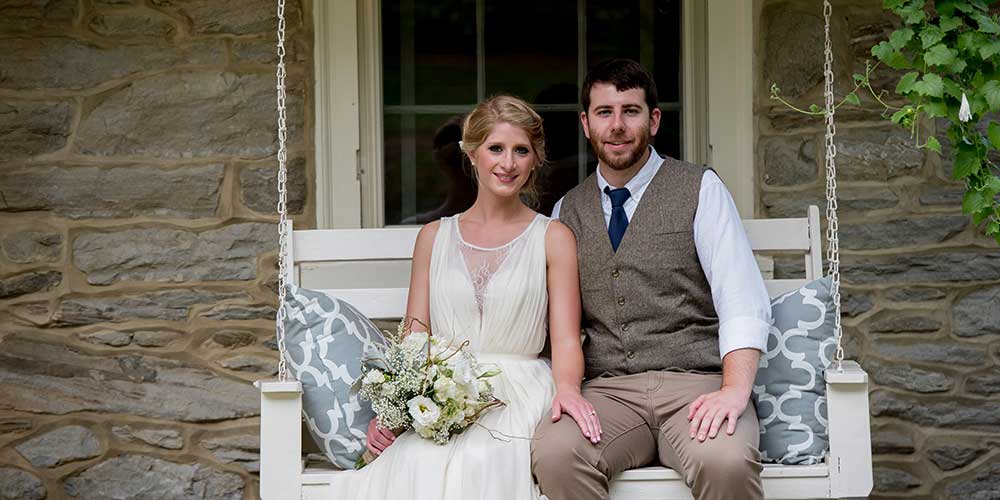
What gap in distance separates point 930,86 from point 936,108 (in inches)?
2.6

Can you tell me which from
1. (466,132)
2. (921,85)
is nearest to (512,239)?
(466,132)

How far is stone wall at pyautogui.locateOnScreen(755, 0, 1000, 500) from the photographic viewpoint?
12.9 ft

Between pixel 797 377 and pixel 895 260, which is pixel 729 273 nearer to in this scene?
pixel 797 377

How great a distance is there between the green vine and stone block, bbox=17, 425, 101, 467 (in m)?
2.72

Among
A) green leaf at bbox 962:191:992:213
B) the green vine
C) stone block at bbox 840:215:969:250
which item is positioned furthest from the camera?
stone block at bbox 840:215:969:250

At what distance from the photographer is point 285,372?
296 centimetres

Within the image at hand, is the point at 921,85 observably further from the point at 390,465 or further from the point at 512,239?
the point at 390,465

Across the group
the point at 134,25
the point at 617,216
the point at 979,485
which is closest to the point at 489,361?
the point at 617,216

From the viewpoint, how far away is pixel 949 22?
291 centimetres

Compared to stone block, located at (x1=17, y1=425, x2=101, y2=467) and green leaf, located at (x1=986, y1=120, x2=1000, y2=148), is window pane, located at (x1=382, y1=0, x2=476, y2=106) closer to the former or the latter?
stone block, located at (x1=17, y1=425, x2=101, y2=467)

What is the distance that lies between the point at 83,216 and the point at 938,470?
3048 mm

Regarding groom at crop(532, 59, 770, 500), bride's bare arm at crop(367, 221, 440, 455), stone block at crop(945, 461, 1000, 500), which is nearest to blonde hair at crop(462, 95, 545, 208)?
groom at crop(532, 59, 770, 500)

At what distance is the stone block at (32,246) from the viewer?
394 centimetres

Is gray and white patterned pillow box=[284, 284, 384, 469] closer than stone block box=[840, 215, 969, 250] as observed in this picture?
Yes
